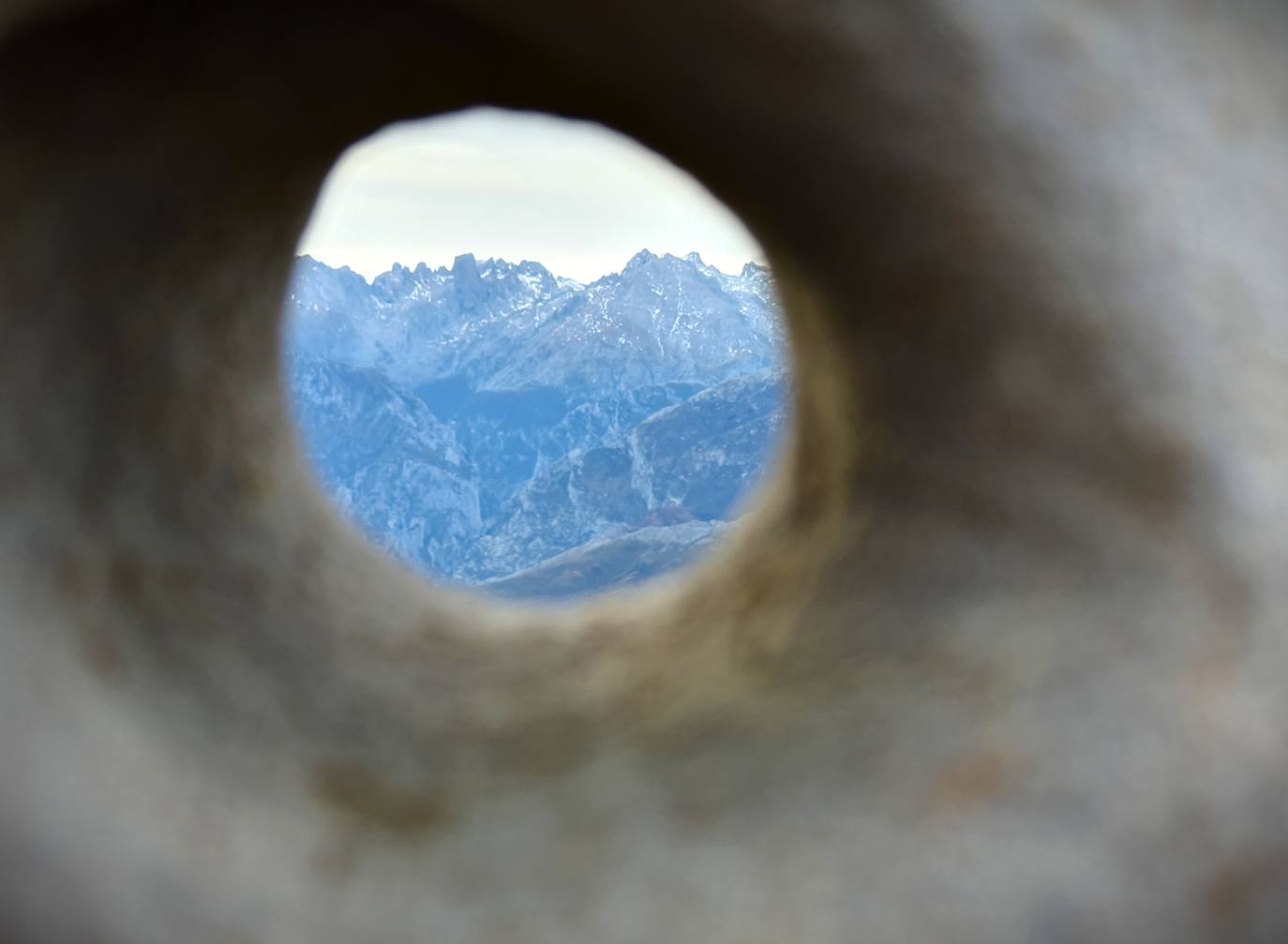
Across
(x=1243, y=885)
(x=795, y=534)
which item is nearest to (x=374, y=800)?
(x=795, y=534)

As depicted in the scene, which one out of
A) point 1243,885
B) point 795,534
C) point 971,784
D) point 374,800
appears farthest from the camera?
point 795,534

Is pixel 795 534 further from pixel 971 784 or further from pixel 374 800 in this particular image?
pixel 374 800

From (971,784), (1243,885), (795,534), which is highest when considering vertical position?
(795,534)

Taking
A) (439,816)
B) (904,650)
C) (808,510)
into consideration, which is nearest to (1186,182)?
(904,650)

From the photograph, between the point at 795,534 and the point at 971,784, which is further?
the point at 795,534

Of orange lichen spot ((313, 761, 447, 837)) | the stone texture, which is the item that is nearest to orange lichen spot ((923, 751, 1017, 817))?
the stone texture

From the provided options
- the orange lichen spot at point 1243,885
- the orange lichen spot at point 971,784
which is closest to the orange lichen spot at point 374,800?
the orange lichen spot at point 971,784

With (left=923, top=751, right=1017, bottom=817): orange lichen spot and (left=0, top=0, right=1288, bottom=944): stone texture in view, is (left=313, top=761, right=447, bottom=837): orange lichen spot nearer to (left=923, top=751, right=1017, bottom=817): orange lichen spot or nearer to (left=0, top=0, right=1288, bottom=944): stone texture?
(left=0, top=0, right=1288, bottom=944): stone texture

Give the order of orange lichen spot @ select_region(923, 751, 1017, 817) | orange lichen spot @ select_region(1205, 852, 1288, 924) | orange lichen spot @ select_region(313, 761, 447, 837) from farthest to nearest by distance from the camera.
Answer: orange lichen spot @ select_region(313, 761, 447, 837)
orange lichen spot @ select_region(923, 751, 1017, 817)
orange lichen spot @ select_region(1205, 852, 1288, 924)

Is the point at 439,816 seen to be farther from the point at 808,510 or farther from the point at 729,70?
the point at 729,70

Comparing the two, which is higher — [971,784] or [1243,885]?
[971,784]

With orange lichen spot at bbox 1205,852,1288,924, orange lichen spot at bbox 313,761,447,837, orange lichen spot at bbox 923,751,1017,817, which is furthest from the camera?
orange lichen spot at bbox 313,761,447,837

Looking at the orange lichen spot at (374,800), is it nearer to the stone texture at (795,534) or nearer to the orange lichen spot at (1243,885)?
the stone texture at (795,534)
